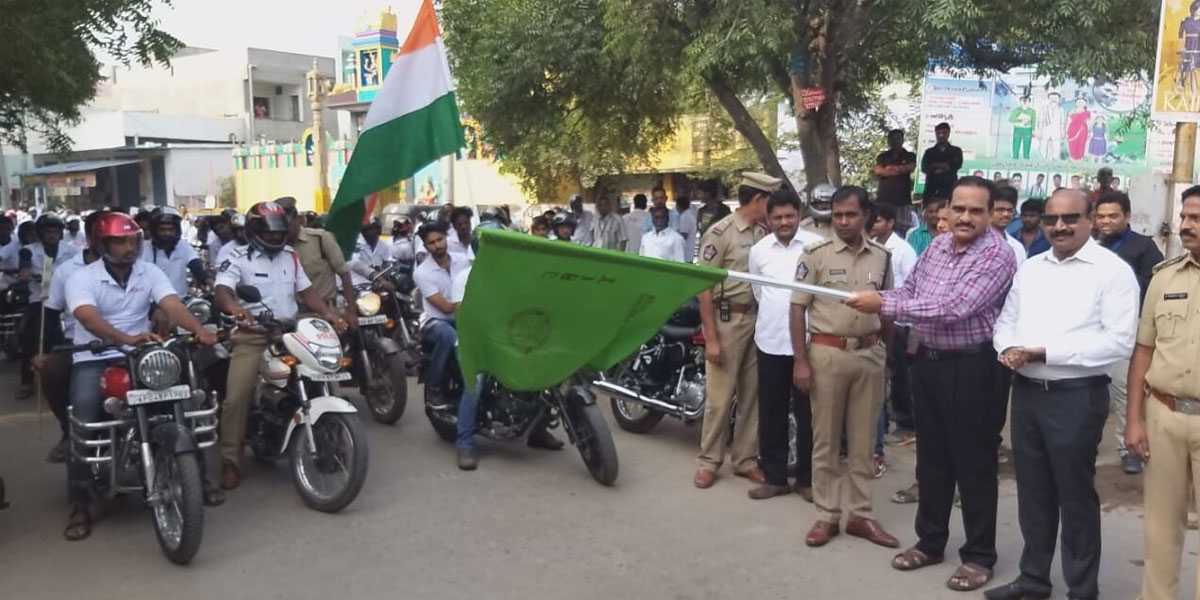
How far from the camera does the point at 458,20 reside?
43.0ft

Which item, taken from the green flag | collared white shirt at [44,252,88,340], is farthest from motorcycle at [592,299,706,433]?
collared white shirt at [44,252,88,340]

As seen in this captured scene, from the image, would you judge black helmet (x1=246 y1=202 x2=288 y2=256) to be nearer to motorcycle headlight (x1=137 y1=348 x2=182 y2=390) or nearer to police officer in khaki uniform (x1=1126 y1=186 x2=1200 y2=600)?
motorcycle headlight (x1=137 y1=348 x2=182 y2=390)

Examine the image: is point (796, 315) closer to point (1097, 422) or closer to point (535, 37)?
point (1097, 422)

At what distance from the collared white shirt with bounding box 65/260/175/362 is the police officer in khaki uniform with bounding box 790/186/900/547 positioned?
3.48 meters

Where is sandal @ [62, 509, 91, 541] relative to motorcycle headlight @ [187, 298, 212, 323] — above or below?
below

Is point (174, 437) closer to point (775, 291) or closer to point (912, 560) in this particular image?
point (775, 291)

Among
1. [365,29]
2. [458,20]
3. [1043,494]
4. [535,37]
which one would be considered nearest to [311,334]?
[1043,494]

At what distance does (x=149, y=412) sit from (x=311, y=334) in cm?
101

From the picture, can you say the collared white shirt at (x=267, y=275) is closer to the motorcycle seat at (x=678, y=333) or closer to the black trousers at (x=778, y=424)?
the motorcycle seat at (x=678, y=333)

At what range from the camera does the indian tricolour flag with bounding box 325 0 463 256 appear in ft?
22.9

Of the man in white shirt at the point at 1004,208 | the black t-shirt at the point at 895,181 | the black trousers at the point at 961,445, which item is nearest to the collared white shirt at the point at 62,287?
the black trousers at the point at 961,445

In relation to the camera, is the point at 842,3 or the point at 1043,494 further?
the point at 842,3

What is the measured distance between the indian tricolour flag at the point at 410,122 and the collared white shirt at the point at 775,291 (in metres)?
2.48

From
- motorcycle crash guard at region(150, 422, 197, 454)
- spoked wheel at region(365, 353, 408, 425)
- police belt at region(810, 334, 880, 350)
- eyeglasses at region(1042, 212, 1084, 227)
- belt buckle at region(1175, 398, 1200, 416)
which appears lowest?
spoked wheel at region(365, 353, 408, 425)
